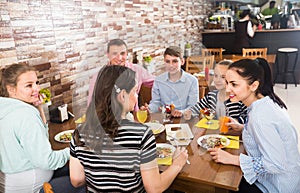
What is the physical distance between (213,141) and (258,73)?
0.28 meters

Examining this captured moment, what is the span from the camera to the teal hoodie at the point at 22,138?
79 centimetres

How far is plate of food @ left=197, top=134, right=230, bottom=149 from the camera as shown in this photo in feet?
2.88

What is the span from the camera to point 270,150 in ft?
2.41

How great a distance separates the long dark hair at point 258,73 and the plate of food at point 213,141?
0.20 m

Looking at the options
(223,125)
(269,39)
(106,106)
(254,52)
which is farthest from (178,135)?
(269,39)

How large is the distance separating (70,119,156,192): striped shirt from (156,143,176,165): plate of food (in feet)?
0.39

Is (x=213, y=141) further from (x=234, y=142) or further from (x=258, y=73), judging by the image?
(x=258, y=73)

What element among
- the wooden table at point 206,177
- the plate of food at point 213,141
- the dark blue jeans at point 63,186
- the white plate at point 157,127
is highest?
the white plate at point 157,127

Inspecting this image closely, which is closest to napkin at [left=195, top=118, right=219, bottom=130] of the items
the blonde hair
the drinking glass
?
the drinking glass

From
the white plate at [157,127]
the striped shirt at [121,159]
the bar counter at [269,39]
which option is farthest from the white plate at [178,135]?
the bar counter at [269,39]

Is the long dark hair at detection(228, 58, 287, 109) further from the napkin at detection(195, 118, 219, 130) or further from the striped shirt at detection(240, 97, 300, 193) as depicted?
the napkin at detection(195, 118, 219, 130)

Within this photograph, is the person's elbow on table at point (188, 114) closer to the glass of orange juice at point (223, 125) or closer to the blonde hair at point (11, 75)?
the glass of orange juice at point (223, 125)

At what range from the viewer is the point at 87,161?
0.67m

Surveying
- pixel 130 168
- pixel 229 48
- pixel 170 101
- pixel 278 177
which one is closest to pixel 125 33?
pixel 130 168
